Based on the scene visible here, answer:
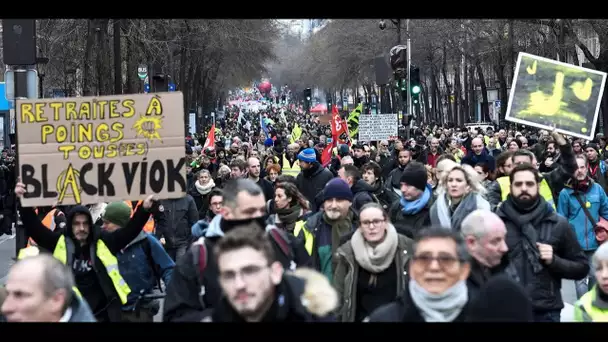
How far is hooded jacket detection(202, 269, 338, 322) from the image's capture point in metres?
4.12

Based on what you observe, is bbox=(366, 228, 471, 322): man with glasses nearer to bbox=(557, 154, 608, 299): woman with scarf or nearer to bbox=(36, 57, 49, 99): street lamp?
bbox=(557, 154, 608, 299): woman with scarf

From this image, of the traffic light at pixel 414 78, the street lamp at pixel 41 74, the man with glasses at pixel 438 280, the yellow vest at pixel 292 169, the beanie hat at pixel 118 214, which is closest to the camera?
the man with glasses at pixel 438 280

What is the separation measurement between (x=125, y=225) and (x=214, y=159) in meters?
12.7

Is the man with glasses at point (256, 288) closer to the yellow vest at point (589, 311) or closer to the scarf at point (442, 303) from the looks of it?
the scarf at point (442, 303)

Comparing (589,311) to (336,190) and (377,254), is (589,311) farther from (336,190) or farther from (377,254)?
(336,190)

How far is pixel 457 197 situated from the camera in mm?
8297

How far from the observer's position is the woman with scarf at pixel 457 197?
803cm

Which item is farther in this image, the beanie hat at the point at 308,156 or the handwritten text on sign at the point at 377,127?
the handwritten text on sign at the point at 377,127

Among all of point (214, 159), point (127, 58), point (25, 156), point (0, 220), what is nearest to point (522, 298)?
point (25, 156)

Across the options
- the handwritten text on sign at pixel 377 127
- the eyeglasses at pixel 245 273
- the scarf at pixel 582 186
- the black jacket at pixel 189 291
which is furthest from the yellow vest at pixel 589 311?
the handwritten text on sign at pixel 377 127

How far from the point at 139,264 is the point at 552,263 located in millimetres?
2697

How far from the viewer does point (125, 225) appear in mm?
7816

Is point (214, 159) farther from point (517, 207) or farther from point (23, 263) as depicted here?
point (23, 263)

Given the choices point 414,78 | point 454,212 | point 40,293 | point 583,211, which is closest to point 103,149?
point 40,293
